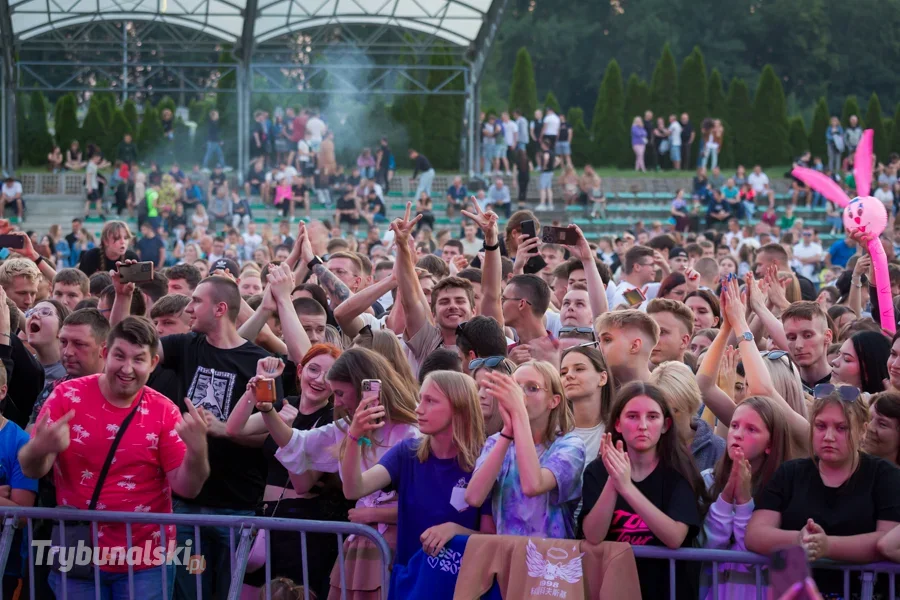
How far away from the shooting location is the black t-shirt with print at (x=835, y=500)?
14.3ft

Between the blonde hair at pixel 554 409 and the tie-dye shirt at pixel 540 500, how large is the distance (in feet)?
0.37

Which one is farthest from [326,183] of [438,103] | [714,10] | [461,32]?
[714,10]

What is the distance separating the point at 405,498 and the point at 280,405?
3.96ft

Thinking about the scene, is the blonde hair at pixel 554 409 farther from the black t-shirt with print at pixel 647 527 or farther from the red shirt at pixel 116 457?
the red shirt at pixel 116 457

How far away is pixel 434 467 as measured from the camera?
4.75m

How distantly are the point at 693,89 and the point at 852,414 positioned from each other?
33040 millimetres

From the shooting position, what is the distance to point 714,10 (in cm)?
5066

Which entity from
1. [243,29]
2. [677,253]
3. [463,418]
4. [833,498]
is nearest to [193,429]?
[463,418]

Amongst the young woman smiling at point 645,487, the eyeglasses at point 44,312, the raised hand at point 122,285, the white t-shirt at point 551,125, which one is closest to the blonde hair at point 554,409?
the young woman smiling at point 645,487

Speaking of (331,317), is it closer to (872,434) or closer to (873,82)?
(872,434)

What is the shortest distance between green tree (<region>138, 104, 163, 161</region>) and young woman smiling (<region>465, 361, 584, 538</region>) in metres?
27.3

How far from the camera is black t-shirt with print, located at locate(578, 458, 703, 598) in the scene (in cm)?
446

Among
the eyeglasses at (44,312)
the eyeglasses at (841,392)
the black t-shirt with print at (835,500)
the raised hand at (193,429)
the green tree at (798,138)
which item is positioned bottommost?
the black t-shirt with print at (835,500)

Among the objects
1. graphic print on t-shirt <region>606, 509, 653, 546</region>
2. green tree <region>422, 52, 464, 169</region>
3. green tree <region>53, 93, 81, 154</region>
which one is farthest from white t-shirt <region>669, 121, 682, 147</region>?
graphic print on t-shirt <region>606, 509, 653, 546</region>
